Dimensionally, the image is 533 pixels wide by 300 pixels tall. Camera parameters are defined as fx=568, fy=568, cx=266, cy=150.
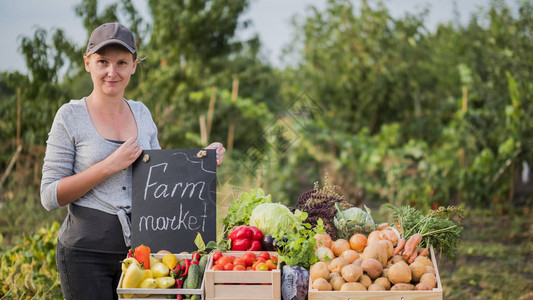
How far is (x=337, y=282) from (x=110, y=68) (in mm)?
1281

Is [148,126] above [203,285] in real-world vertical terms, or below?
above

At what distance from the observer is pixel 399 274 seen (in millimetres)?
2279

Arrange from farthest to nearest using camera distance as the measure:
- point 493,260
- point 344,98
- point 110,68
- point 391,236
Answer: point 344,98, point 493,260, point 391,236, point 110,68

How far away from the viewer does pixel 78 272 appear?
2.44 meters

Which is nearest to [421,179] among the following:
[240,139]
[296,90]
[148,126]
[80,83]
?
[296,90]

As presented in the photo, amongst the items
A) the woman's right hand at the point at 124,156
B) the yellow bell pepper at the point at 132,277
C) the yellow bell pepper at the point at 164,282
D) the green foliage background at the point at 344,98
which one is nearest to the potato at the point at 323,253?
the yellow bell pepper at the point at 164,282

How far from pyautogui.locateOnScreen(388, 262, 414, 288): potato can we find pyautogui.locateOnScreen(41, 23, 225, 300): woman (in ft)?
3.71

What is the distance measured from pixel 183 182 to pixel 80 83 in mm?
10992

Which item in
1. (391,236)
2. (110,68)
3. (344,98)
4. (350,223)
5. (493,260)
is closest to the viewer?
(110,68)

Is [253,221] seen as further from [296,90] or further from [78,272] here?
[296,90]

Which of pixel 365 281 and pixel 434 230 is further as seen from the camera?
pixel 434 230

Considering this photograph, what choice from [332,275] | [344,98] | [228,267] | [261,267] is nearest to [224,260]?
[228,267]

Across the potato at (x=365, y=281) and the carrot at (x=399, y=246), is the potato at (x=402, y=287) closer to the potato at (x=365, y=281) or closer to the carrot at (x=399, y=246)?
the potato at (x=365, y=281)

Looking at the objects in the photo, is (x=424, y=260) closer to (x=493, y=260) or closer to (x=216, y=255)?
(x=216, y=255)
